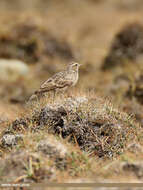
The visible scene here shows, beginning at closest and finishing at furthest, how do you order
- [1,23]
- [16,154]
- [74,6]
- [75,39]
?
[16,154] < [1,23] < [75,39] < [74,6]

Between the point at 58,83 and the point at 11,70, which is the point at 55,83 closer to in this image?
the point at 58,83

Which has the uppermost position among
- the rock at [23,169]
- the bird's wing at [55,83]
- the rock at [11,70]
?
the rock at [11,70]

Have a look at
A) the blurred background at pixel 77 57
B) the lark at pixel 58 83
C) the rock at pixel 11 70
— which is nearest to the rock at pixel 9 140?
the lark at pixel 58 83

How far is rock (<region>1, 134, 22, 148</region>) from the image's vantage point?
7058mm

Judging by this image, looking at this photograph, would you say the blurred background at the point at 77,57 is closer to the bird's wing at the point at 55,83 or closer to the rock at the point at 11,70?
the rock at the point at 11,70

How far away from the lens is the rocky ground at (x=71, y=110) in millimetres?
6094

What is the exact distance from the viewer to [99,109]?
25.7ft

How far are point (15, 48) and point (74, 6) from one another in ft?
65.5

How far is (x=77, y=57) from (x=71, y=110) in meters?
16.4

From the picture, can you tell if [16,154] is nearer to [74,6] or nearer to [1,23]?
[1,23]

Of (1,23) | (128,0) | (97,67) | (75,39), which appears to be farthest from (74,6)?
(97,67)

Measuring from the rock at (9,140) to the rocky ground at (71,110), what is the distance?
18 mm

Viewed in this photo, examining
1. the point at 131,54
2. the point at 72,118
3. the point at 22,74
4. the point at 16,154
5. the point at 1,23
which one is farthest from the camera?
the point at 1,23

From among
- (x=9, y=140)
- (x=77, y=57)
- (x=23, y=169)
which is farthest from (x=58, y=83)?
(x=77, y=57)
